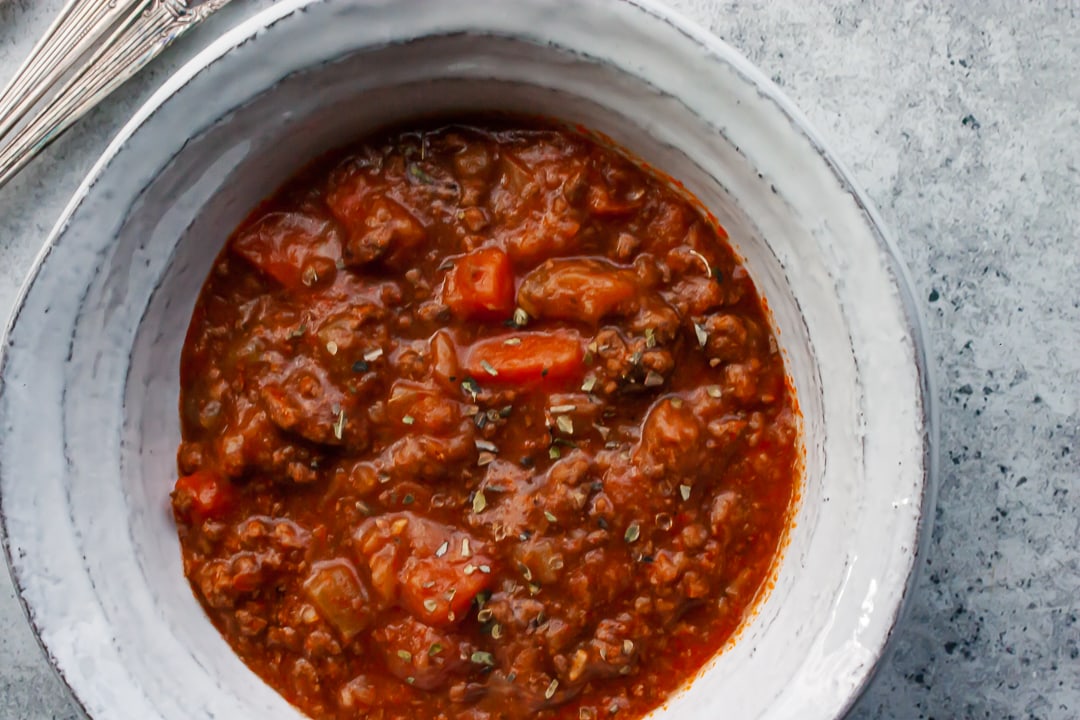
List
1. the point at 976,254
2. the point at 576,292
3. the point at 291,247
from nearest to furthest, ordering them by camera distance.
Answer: the point at 576,292 < the point at 291,247 < the point at 976,254

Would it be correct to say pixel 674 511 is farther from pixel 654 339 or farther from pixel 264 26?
pixel 264 26

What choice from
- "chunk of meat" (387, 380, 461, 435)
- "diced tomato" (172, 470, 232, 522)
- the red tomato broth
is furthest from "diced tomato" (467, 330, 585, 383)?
"diced tomato" (172, 470, 232, 522)

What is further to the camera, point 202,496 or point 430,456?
point 202,496

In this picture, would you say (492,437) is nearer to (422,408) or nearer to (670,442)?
(422,408)

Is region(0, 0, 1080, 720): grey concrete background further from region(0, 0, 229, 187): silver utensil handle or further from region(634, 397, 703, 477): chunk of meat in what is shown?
region(0, 0, 229, 187): silver utensil handle

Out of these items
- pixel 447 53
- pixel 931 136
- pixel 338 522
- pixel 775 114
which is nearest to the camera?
pixel 775 114

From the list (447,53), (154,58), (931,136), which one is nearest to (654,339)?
(447,53)

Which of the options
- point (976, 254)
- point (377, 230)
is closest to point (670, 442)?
point (377, 230)
